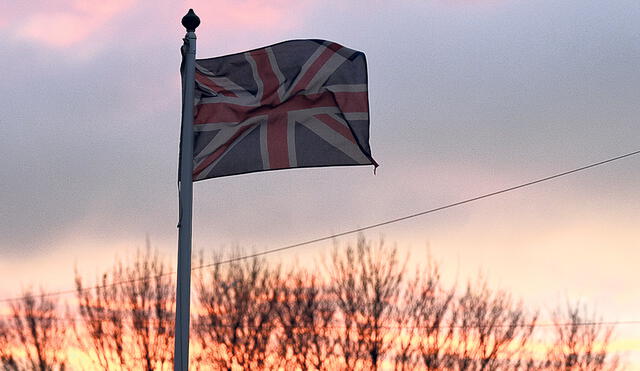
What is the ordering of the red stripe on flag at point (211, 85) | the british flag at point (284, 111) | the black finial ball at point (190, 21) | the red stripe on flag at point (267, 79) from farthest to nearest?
the red stripe on flag at point (211, 85), the red stripe on flag at point (267, 79), the black finial ball at point (190, 21), the british flag at point (284, 111)

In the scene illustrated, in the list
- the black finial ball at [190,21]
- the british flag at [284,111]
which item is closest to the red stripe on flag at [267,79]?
the british flag at [284,111]

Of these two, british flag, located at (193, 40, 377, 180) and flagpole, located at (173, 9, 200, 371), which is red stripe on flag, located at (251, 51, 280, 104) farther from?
flagpole, located at (173, 9, 200, 371)

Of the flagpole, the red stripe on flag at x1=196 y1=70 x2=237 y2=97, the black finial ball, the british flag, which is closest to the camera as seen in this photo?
the flagpole

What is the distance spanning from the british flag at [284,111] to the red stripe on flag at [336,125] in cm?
1

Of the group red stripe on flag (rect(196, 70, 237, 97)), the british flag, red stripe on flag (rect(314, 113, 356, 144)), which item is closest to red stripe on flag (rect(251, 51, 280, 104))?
the british flag

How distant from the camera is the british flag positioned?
12039 millimetres

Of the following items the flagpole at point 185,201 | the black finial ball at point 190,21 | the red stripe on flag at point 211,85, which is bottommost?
the flagpole at point 185,201

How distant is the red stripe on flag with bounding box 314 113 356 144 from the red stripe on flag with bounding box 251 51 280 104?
52 centimetres

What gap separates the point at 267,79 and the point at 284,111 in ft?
1.41

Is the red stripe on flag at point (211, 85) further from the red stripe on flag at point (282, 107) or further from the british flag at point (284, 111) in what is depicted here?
the red stripe on flag at point (282, 107)

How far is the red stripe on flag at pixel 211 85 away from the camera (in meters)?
12.5

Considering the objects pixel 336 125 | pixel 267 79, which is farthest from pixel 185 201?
pixel 336 125

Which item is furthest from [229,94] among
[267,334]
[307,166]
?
[267,334]

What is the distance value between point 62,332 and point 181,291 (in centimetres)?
3360
